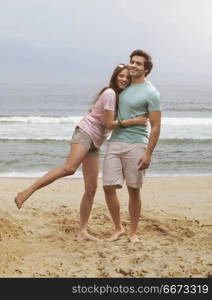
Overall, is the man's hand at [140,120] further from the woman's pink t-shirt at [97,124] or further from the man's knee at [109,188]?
the man's knee at [109,188]

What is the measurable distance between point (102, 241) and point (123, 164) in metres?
0.83

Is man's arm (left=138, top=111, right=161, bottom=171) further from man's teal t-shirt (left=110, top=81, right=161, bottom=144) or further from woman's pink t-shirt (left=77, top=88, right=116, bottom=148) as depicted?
woman's pink t-shirt (left=77, top=88, right=116, bottom=148)

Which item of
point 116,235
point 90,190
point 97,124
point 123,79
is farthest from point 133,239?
point 123,79

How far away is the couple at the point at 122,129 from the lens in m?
4.52

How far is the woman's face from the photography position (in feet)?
15.1

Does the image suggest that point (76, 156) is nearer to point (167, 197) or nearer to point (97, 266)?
point (97, 266)

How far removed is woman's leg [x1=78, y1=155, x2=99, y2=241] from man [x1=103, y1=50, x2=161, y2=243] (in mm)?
163

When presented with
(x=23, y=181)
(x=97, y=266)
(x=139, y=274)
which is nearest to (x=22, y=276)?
(x=97, y=266)

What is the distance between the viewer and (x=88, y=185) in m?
4.92

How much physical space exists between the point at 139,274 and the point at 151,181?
623 cm

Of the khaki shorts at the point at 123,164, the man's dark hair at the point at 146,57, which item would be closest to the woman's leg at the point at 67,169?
the khaki shorts at the point at 123,164

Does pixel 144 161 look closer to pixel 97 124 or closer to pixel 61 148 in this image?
pixel 97 124

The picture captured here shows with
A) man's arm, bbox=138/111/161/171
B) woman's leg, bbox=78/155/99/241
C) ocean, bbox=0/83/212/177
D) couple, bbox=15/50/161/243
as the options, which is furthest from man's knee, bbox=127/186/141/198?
ocean, bbox=0/83/212/177
